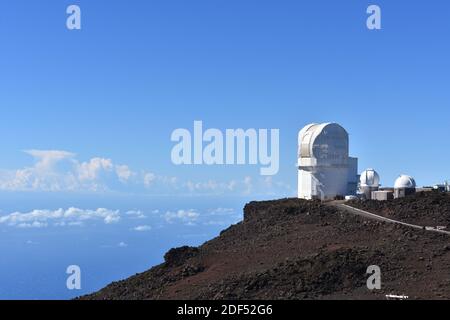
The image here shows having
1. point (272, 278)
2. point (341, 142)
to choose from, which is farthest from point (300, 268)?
point (341, 142)

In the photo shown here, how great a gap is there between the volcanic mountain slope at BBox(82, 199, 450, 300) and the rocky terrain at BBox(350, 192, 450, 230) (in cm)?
256

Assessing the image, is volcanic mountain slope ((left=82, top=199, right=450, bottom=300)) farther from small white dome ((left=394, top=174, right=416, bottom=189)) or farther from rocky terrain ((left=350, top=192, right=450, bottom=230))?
small white dome ((left=394, top=174, right=416, bottom=189))

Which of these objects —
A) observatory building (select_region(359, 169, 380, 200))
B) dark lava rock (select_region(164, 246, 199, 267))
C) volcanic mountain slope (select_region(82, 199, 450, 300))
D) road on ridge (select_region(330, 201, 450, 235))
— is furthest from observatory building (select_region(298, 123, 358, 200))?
dark lava rock (select_region(164, 246, 199, 267))

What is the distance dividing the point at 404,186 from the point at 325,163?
6446mm

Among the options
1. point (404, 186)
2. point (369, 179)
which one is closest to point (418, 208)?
point (404, 186)

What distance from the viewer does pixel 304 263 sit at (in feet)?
108

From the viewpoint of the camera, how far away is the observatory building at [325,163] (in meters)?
50.7

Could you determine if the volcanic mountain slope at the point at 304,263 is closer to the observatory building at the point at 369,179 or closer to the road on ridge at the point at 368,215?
the road on ridge at the point at 368,215

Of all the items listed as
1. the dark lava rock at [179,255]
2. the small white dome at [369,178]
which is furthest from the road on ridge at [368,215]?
the dark lava rock at [179,255]

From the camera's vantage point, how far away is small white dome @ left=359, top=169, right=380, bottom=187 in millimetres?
53906

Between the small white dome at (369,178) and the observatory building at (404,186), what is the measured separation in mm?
2869

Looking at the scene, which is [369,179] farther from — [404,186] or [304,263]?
[304,263]

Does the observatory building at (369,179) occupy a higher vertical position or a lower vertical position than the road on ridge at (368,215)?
higher

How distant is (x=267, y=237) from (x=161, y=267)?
7.19 m
